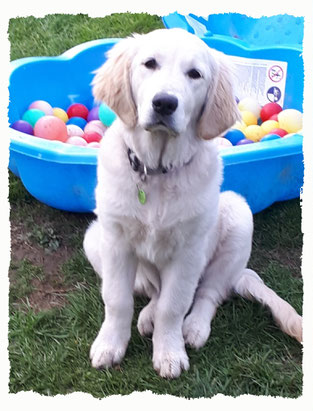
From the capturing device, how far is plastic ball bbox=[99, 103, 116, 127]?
13.1 feet

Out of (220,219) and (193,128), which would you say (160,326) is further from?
(193,128)

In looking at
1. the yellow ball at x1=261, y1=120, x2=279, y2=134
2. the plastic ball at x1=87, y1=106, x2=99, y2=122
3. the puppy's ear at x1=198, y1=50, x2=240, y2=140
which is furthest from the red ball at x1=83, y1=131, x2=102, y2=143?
the puppy's ear at x1=198, y1=50, x2=240, y2=140

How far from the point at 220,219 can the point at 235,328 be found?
0.53 meters

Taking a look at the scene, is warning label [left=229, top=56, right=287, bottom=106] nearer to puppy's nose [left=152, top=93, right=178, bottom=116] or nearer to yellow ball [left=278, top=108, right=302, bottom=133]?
yellow ball [left=278, top=108, right=302, bottom=133]

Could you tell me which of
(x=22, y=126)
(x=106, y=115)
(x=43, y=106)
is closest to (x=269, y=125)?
(x=106, y=115)

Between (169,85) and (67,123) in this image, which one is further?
(67,123)

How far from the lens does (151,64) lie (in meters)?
2.15

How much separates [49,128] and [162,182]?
5.43ft

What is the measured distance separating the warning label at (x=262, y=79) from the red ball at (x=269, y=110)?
8 cm

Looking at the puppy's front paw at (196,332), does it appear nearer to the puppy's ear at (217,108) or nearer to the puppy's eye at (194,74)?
the puppy's ear at (217,108)

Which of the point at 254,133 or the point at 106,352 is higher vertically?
the point at 254,133

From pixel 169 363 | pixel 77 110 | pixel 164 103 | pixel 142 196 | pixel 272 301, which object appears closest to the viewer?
pixel 164 103

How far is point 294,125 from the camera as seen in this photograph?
13.0ft

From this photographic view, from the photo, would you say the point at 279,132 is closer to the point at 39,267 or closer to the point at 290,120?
the point at 290,120
